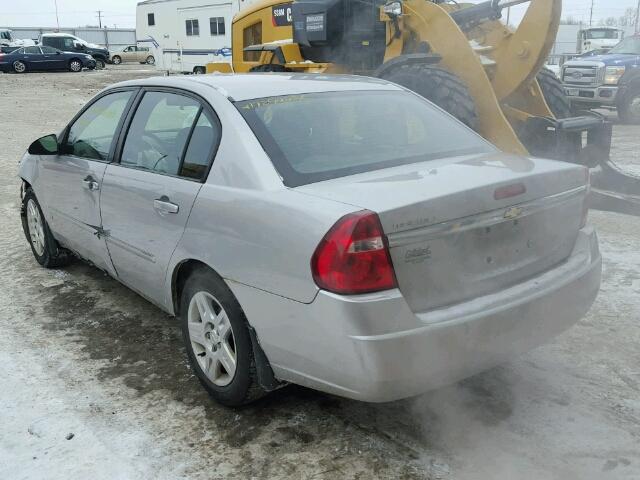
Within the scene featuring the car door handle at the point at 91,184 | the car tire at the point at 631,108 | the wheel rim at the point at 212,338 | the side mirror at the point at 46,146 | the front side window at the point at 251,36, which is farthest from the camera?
the car tire at the point at 631,108

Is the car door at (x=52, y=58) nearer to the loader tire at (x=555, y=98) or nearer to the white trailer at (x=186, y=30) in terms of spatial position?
the white trailer at (x=186, y=30)

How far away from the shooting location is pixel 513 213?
2.72 meters

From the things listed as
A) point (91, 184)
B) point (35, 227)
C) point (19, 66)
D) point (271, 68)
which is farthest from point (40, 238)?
point (19, 66)

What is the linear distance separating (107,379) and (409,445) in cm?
163

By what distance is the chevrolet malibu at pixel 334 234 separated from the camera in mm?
2414

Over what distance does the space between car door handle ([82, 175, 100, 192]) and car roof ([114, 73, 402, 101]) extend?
65 cm

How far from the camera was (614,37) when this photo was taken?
2391cm

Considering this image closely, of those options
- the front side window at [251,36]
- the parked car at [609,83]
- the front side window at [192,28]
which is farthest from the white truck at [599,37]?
the front side window at [251,36]

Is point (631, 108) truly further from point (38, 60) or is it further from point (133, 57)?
point (133, 57)

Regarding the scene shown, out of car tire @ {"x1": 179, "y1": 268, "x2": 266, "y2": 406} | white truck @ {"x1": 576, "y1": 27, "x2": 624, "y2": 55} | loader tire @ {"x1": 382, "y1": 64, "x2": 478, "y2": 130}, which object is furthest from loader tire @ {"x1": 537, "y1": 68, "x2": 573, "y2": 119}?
white truck @ {"x1": 576, "y1": 27, "x2": 624, "y2": 55}

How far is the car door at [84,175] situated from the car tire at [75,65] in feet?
106

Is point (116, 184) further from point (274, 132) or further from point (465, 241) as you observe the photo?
point (465, 241)

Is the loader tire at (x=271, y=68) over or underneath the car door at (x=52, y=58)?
underneath

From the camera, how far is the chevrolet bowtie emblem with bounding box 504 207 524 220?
270 cm
